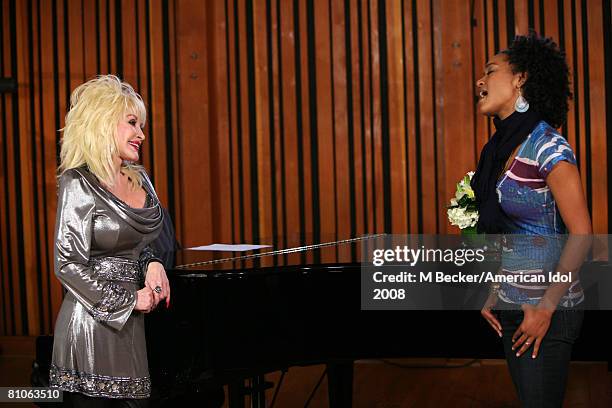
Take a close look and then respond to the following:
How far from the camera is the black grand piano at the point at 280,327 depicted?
10.6 feet

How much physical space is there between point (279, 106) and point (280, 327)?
9.66ft

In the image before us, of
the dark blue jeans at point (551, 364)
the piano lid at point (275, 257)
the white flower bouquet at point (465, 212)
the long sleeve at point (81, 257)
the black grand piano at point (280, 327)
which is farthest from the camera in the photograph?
the white flower bouquet at point (465, 212)

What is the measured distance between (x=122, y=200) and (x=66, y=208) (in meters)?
0.18

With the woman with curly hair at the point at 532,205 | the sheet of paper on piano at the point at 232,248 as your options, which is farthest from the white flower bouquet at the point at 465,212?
the woman with curly hair at the point at 532,205

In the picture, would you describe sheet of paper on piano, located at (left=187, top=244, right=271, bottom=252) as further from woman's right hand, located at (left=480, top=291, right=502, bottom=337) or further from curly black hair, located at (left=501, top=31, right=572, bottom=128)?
curly black hair, located at (left=501, top=31, right=572, bottom=128)

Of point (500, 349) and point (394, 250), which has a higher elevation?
point (394, 250)

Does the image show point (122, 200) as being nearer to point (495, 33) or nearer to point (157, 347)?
point (157, 347)

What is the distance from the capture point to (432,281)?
11.2 feet

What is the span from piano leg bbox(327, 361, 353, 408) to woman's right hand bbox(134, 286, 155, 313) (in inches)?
61.8

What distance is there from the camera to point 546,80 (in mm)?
2367

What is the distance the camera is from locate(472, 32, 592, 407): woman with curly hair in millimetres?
2199

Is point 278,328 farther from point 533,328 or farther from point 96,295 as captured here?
point 533,328

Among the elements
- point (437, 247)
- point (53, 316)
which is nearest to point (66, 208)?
point (437, 247)

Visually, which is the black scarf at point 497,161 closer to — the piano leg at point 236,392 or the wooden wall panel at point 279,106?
the piano leg at point 236,392
